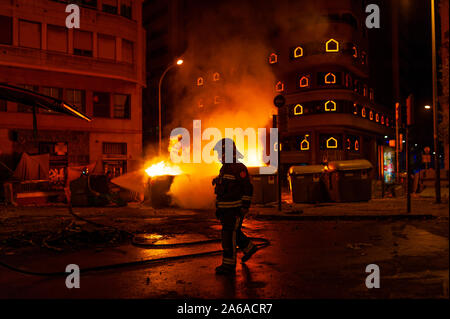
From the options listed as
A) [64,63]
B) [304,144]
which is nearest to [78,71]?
[64,63]

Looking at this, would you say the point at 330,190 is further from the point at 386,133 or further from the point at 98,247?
the point at 386,133

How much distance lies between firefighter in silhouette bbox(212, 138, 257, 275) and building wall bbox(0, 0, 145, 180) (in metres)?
21.3

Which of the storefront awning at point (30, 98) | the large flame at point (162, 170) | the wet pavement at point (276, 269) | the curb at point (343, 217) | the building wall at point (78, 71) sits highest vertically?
the building wall at point (78, 71)

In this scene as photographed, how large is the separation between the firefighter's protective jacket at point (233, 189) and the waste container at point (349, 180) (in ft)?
30.1

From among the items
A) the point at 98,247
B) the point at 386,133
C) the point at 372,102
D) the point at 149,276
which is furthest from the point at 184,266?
the point at 386,133

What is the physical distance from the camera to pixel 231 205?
5625mm

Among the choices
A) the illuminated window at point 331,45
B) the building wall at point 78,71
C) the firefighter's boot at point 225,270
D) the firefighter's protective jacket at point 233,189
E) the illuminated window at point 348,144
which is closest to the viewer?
the firefighter's boot at point 225,270

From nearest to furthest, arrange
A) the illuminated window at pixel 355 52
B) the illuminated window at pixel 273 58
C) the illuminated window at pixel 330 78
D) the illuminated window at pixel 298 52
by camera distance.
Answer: the illuminated window at pixel 330 78, the illuminated window at pixel 355 52, the illuminated window at pixel 298 52, the illuminated window at pixel 273 58

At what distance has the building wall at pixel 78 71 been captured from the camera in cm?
2452

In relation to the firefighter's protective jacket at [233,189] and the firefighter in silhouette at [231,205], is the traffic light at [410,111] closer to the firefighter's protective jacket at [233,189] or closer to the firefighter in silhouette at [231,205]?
the firefighter in silhouette at [231,205]

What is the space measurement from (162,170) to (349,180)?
688 cm

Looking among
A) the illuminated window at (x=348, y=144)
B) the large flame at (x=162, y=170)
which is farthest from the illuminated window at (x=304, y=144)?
A: the large flame at (x=162, y=170)

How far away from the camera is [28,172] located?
19891 millimetres

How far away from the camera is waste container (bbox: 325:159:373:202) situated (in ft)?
46.9
